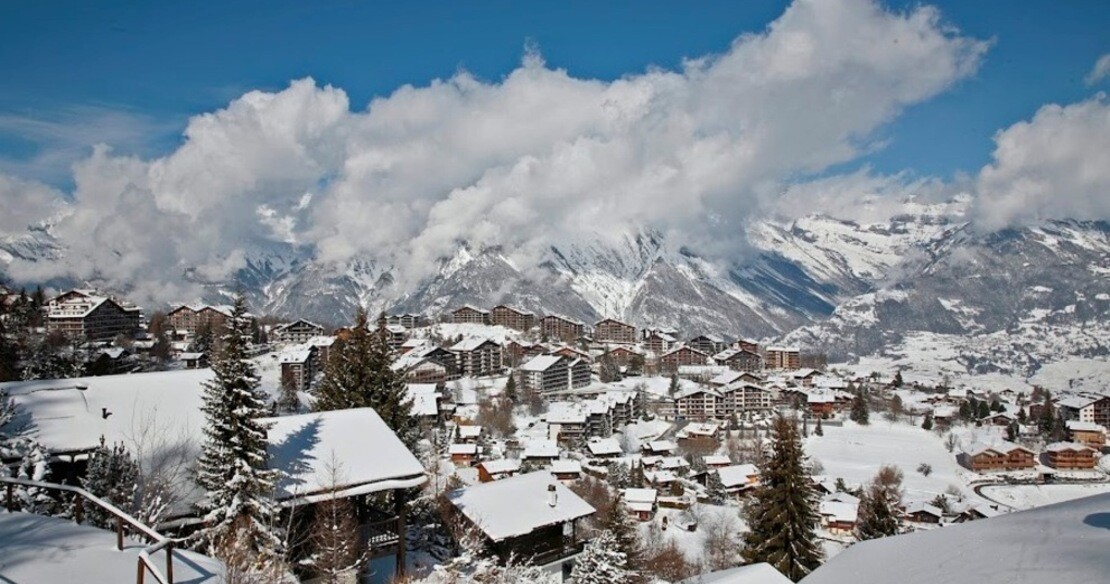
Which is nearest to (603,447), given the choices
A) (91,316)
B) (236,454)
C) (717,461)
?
(717,461)

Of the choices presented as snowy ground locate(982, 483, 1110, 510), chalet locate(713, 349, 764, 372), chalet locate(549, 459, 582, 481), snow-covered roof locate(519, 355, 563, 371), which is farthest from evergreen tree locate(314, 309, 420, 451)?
Result: chalet locate(713, 349, 764, 372)

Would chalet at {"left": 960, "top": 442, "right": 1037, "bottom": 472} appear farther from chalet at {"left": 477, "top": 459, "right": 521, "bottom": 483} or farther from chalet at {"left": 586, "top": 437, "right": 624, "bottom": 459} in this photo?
chalet at {"left": 477, "top": 459, "right": 521, "bottom": 483}

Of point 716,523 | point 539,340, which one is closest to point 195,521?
point 716,523

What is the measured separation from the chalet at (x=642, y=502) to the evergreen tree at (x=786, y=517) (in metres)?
24.6

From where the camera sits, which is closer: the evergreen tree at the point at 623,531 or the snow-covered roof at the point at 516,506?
the evergreen tree at the point at 623,531

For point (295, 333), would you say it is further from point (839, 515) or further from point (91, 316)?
point (839, 515)

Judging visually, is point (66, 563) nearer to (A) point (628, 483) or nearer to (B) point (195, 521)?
(B) point (195, 521)

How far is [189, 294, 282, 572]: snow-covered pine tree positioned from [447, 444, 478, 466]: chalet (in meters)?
42.9

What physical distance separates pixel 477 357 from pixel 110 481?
8705 cm

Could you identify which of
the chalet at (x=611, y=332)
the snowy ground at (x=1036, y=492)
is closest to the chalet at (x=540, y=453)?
the snowy ground at (x=1036, y=492)

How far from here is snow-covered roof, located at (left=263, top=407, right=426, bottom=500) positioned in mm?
14422

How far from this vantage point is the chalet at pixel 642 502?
4697 cm

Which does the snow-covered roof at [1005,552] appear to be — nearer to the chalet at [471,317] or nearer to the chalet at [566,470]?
the chalet at [566,470]

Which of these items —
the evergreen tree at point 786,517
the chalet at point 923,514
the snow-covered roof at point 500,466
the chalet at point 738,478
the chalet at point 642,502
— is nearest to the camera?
the evergreen tree at point 786,517
